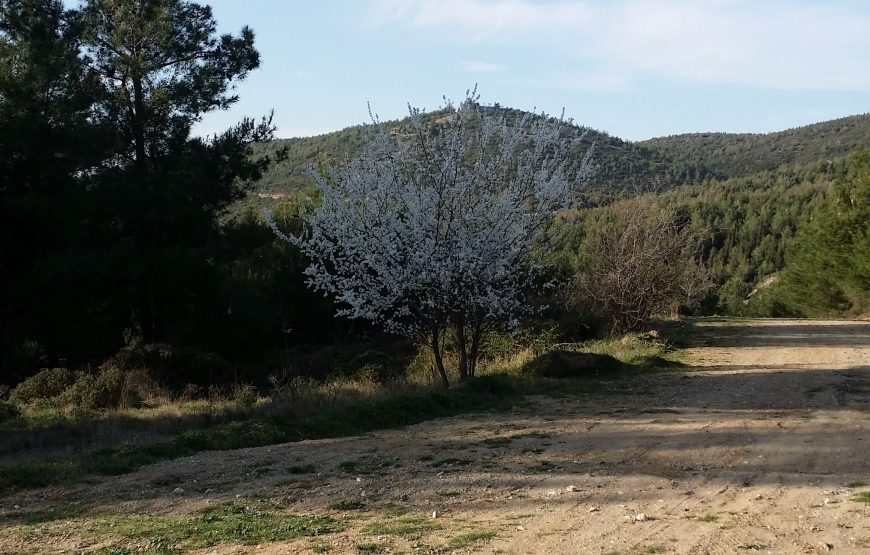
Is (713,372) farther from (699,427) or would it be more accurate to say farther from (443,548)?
(443,548)

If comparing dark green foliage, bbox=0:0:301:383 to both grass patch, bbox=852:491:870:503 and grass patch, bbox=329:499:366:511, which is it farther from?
grass patch, bbox=852:491:870:503

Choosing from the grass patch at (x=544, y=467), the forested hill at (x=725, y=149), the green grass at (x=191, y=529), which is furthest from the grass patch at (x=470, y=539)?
the forested hill at (x=725, y=149)

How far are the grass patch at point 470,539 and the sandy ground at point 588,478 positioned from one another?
0.22 ft

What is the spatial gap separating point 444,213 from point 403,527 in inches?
339

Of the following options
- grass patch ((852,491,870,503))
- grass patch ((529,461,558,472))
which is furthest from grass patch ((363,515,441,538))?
grass patch ((852,491,870,503))

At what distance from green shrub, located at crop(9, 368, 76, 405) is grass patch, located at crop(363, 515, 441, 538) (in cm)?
1434

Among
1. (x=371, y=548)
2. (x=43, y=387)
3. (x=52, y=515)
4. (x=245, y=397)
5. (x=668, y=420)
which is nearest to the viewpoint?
(x=371, y=548)

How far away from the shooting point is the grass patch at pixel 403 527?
5666 millimetres

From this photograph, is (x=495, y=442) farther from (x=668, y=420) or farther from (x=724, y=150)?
(x=724, y=150)

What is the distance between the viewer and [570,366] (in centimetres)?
1577

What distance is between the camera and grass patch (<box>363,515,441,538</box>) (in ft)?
18.6

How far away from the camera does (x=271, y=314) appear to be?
23.8m

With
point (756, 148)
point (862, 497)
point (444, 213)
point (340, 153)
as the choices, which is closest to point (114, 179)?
point (444, 213)

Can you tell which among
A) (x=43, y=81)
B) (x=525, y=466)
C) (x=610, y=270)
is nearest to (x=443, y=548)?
(x=525, y=466)
